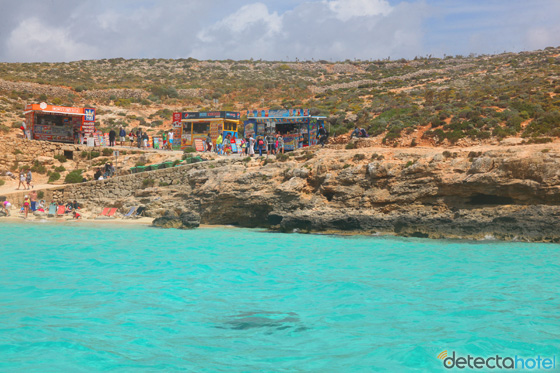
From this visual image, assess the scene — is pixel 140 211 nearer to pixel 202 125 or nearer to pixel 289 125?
pixel 202 125

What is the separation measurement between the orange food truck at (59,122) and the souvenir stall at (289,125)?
1478 centimetres

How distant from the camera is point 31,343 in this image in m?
7.18

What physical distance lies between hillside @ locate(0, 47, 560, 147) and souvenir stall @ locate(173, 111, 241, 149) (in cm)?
805

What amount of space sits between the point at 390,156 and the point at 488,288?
42.6 ft

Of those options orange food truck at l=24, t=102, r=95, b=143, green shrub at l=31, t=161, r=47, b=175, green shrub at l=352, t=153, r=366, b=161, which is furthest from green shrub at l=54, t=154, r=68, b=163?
green shrub at l=352, t=153, r=366, b=161

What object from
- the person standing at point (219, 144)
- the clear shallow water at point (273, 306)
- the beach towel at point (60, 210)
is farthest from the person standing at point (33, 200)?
the clear shallow water at point (273, 306)

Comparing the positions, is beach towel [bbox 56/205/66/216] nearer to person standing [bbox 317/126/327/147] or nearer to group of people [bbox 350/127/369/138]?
person standing [bbox 317/126/327/147]

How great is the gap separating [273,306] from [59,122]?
121 ft

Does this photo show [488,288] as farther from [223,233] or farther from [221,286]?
[223,233]

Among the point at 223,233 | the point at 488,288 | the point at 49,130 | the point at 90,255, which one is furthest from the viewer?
the point at 49,130

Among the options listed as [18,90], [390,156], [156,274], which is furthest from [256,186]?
[18,90]

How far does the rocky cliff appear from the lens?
1858 centimetres

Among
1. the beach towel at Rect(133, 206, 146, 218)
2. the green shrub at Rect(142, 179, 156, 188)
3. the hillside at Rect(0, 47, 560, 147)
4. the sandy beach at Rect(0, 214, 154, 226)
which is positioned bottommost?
the sandy beach at Rect(0, 214, 154, 226)

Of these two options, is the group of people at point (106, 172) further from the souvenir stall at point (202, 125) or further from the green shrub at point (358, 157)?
the green shrub at point (358, 157)
